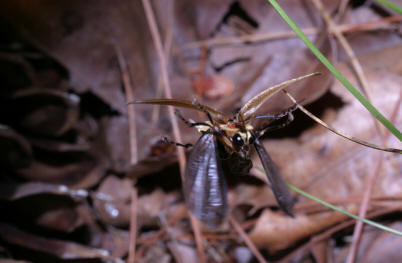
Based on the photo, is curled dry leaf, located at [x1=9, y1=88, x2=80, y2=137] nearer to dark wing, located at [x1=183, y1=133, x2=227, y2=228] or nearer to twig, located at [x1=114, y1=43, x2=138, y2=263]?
twig, located at [x1=114, y1=43, x2=138, y2=263]

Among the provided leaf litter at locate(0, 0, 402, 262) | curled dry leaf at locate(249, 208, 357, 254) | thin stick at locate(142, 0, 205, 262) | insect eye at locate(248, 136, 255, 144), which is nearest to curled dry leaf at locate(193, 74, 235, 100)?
leaf litter at locate(0, 0, 402, 262)

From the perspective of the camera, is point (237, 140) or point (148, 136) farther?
point (148, 136)

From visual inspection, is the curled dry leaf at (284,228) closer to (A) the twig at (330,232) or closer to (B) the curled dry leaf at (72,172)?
(A) the twig at (330,232)

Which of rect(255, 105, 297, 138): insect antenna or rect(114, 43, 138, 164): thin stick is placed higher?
rect(114, 43, 138, 164): thin stick

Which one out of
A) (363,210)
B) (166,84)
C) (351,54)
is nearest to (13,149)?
(166,84)

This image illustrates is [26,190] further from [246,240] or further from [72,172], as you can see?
[246,240]
